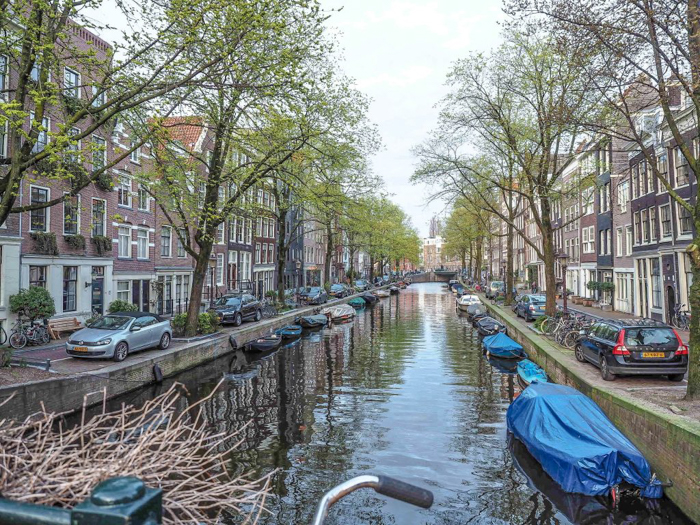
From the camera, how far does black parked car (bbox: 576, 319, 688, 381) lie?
45.0ft

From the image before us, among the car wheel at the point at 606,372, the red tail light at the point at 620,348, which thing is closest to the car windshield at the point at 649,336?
the red tail light at the point at 620,348

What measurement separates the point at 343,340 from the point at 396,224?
48399 millimetres

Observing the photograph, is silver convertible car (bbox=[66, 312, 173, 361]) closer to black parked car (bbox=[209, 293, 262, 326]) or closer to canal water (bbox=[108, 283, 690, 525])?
canal water (bbox=[108, 283, 690, 525])

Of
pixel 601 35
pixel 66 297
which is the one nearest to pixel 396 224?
pixel 66 297

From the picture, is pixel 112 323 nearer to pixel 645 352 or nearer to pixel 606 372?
pixel 606 372

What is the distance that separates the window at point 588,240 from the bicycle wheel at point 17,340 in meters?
40.3

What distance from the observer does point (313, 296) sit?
44781mm

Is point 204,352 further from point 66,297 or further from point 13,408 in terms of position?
point 13,408

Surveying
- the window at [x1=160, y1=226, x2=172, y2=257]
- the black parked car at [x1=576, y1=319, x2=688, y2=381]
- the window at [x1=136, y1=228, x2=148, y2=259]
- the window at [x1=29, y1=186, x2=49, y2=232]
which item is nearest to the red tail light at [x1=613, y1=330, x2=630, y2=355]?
the black parked car at [x1=576, y1=319, x2=688, y2=381]

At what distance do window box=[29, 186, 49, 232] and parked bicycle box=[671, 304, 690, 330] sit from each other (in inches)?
1194

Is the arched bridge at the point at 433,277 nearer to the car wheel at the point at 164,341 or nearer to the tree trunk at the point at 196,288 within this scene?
the tree trunk at the point at 196,288

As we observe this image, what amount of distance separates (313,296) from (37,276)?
25117 millimetres

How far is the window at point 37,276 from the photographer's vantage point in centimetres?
2192

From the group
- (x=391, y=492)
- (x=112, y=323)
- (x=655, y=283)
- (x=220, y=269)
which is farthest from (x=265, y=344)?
(x=391, y=492)
